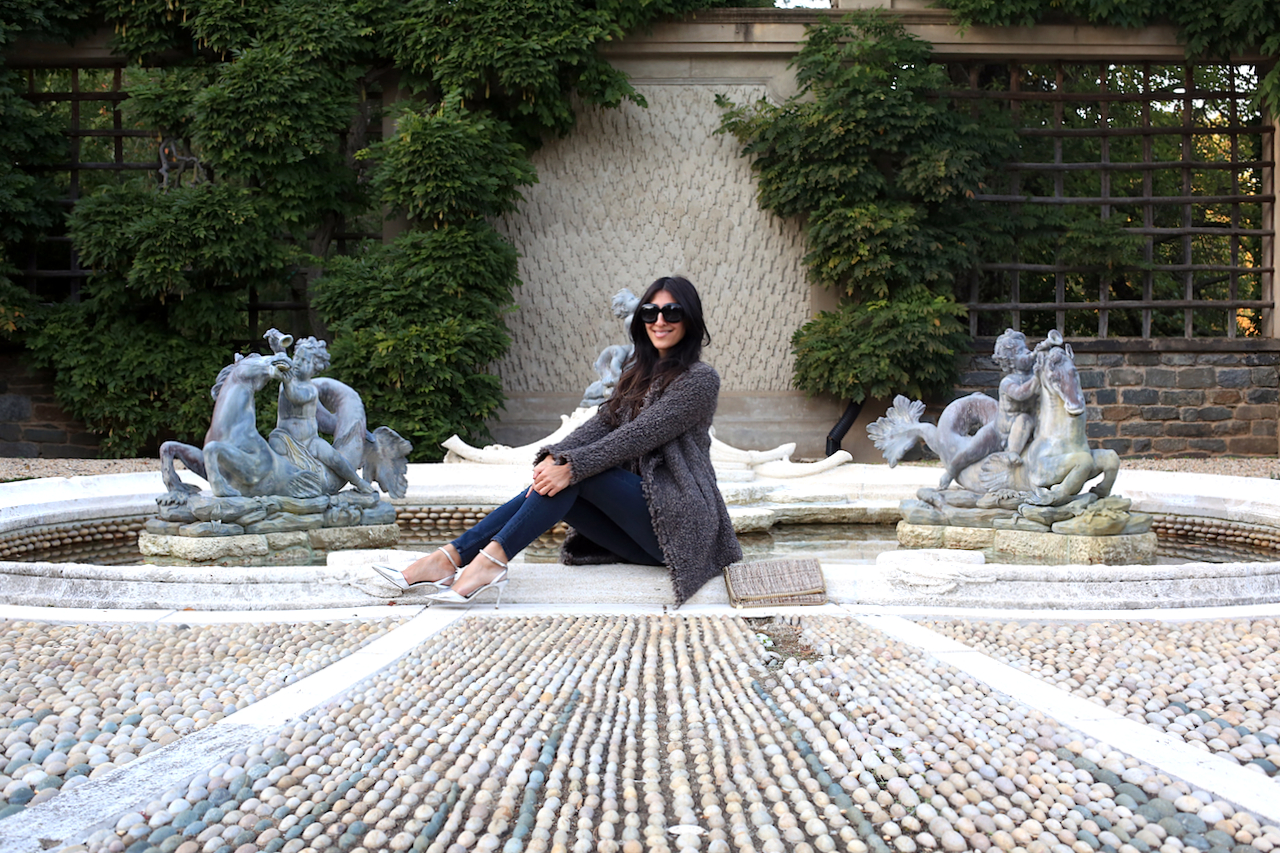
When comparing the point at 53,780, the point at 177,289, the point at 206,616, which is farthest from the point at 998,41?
the point at 53,780

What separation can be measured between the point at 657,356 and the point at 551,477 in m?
0.56

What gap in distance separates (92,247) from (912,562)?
824cm

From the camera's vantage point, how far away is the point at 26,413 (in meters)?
9.70

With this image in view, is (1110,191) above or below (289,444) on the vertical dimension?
above

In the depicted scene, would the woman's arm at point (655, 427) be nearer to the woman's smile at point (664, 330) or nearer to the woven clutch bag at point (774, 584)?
the woman's smile at point (664, 330)

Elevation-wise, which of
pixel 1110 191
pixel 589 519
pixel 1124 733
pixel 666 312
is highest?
pixel 1110 191

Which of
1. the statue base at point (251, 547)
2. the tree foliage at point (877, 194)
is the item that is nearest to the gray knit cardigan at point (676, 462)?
the statue base at point (251, 547)

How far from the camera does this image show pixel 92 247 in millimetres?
8914

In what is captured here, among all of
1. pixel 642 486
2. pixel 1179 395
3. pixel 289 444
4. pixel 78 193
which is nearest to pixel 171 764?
pixel 642 486

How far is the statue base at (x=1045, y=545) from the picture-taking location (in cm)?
406

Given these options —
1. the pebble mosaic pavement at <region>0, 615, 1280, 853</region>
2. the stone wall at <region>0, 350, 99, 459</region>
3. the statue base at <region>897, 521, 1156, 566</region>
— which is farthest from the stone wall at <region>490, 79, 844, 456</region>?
the pebble mosaic pavement at <region>0, 615, 1280, 853</region>

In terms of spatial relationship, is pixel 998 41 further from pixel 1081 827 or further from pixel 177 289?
pixel 1081 827

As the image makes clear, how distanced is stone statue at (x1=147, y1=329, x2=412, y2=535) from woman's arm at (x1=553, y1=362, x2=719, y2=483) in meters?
1.86

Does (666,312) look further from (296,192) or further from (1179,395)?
(1179,395)
